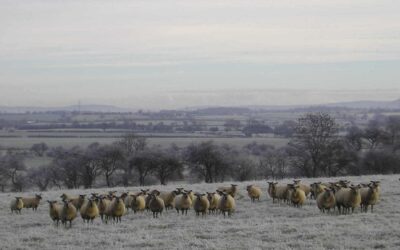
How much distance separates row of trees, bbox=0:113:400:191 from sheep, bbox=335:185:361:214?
137 ft

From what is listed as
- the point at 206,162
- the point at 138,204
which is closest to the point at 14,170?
the point at 206,162

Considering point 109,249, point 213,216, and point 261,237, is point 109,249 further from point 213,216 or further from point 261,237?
point 213,216

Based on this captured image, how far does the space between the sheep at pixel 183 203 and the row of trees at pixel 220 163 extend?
4123 centimetres

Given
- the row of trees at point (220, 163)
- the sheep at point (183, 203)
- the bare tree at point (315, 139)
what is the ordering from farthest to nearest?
the row of trees at point (220, 163)
the bare tree at point (315, 139)
the sheep at point (183, 203)

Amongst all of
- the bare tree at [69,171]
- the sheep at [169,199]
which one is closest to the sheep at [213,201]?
the sheep at [169,199]

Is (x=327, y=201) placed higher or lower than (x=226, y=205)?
higher

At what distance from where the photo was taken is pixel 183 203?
28.9m

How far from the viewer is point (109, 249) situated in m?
18.7

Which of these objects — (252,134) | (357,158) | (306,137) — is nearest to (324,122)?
(306,137)

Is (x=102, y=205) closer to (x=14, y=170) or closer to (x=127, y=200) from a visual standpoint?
(x=127, y=200)

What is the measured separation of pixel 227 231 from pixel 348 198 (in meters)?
7.46

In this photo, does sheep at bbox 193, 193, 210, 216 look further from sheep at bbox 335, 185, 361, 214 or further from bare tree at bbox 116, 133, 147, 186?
bare tree at bbox 116, 133, 147, 186

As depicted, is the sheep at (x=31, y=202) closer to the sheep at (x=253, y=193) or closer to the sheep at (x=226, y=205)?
the sheep at (x=226, y=205)

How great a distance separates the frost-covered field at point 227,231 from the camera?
60.7 ft
